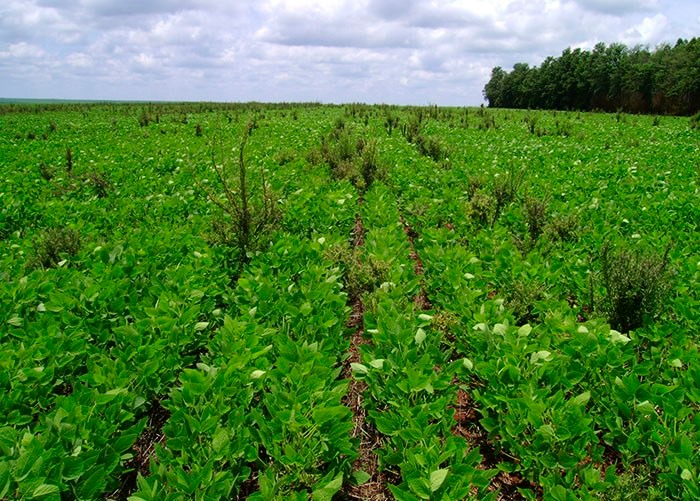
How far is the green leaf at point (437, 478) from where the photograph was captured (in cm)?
174

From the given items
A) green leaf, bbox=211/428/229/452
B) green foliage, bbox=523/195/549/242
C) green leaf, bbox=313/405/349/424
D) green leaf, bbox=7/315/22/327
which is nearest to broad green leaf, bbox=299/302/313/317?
green leaf, bbox=313/405/349/424

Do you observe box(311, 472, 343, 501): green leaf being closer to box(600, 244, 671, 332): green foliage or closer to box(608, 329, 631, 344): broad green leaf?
box(608, 329, 631, 344): broad green leaf

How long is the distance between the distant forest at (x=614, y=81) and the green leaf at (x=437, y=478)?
3811 cm

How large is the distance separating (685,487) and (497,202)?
529cm

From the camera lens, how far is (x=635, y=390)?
2.27m

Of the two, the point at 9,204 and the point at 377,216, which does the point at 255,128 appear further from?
the point at 377,216

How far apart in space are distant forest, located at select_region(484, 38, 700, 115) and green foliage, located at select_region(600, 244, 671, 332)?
35207 mm

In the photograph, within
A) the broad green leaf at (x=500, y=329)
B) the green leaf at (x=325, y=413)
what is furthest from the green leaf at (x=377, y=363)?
the broad green leaf at (x=500, y=329)

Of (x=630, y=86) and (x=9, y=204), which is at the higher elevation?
(x=630, y=86)

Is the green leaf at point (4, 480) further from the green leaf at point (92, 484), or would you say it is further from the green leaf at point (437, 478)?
the green leaf at point (437, 478)

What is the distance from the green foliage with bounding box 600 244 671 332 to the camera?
11.7ft

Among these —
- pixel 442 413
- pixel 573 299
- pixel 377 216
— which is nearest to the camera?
pixel 442 413

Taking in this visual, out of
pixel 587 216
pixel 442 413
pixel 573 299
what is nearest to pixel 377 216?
pixel 573 299

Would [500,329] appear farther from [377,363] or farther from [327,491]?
[327,491]
